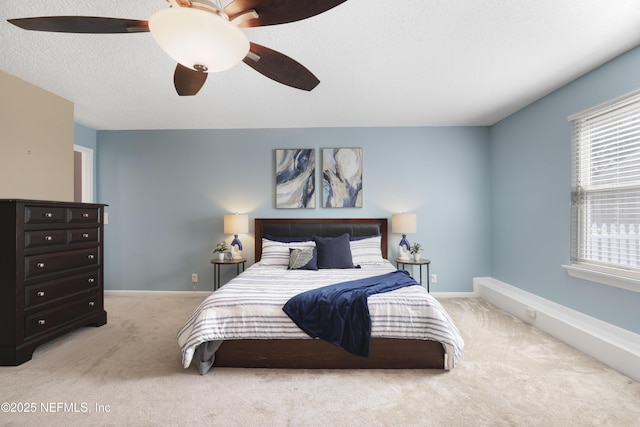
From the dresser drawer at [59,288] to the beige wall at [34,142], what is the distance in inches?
38.6

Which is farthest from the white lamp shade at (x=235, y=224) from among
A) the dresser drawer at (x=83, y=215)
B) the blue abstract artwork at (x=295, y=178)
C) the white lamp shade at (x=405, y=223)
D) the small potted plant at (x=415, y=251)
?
the small potted plant at (x=415, y=251)

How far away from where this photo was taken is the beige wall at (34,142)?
281 cm

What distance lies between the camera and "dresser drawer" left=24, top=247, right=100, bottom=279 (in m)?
2.48

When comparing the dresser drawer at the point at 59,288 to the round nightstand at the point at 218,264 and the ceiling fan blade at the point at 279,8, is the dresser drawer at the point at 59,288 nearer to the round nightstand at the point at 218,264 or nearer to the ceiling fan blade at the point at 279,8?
the round nightstand at the point at 218,264

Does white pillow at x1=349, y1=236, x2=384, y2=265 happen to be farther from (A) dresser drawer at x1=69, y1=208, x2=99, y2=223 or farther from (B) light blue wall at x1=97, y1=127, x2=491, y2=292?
(A) dresser drawer at x1=69, y1=208, x2=99, y2=223

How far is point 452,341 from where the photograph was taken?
2193mm

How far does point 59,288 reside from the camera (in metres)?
2.72

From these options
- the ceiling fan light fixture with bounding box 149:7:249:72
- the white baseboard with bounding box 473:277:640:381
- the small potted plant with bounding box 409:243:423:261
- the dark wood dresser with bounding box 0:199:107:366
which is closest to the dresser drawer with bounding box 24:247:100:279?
the dark wood dresser with bounding box 0:199:107:366

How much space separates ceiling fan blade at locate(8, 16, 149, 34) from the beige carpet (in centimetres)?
214

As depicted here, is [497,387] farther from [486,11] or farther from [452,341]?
[486,11]

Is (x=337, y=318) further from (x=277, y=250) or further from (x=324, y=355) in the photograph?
(x=277, y=250)

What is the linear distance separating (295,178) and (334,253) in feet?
4.49

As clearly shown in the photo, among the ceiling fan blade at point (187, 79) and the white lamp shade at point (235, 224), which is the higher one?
the ceiling fan blade at point (187, 79)

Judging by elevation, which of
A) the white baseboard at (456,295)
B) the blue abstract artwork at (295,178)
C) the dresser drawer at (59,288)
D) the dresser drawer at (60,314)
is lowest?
the white baseboard at (456,295)
